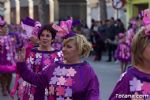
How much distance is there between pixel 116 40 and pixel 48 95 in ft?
57.5

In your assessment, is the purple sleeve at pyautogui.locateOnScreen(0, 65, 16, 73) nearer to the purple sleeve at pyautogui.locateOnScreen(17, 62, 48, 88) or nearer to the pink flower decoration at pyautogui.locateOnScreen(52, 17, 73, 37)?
the pink flower decoration at pyautogui.locateOnScreen(52, 17, 73, 37)

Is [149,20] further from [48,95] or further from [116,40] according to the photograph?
[116,40]

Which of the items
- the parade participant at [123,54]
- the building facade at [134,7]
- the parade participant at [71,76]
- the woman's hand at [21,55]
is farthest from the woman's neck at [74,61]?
the building facade at [134,7]

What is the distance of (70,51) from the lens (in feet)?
16.5

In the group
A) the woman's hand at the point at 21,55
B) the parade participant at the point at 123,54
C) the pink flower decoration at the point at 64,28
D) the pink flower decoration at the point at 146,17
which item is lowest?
the parade participant at the point at 123,54

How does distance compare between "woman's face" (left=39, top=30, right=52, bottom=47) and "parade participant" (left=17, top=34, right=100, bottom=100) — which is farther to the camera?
"woman's face" (left=39, top=30, right=52, bottom=47)

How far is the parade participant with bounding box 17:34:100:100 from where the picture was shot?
5004mm

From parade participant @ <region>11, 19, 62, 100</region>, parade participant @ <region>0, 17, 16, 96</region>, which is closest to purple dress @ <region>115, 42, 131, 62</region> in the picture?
parade participant @ <region>0, 17, 16, 96</region>

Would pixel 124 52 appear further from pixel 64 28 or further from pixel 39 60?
pixel 64 28

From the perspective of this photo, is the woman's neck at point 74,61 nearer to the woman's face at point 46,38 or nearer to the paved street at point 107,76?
the woman's face at point 46,38

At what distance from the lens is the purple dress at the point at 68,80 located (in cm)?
499

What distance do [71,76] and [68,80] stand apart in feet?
0.15

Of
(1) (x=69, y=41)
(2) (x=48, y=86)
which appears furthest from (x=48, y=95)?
(1) (x=69, y=41)

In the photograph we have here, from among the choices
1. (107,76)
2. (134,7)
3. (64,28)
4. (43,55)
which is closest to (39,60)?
(43,55)
